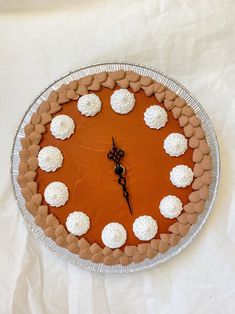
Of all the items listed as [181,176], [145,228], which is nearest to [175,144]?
[181,176]

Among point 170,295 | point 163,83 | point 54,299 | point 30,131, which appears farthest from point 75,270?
point 163,83

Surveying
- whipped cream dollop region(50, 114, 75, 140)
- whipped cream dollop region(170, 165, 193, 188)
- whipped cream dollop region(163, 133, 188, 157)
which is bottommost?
whipped cream dollop region(170, 165, 193, 188)

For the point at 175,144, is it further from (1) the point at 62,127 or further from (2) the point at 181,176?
(1) the point at 62,127

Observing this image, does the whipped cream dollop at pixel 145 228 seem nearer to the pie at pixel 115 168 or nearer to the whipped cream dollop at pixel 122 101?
the pie at pixel 115 168

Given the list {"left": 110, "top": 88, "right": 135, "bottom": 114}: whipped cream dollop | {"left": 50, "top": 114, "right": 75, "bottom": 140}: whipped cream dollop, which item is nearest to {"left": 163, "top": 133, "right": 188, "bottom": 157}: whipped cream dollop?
{"left": 110, "top": 88, "right": 135, "bottom": 114}: whipped cream dollop

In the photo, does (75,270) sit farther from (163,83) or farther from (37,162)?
(163,83)

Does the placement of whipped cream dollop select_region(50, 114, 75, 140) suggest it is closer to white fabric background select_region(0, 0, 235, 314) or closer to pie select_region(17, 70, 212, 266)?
pie select_region(17, 70, 212, 266)
